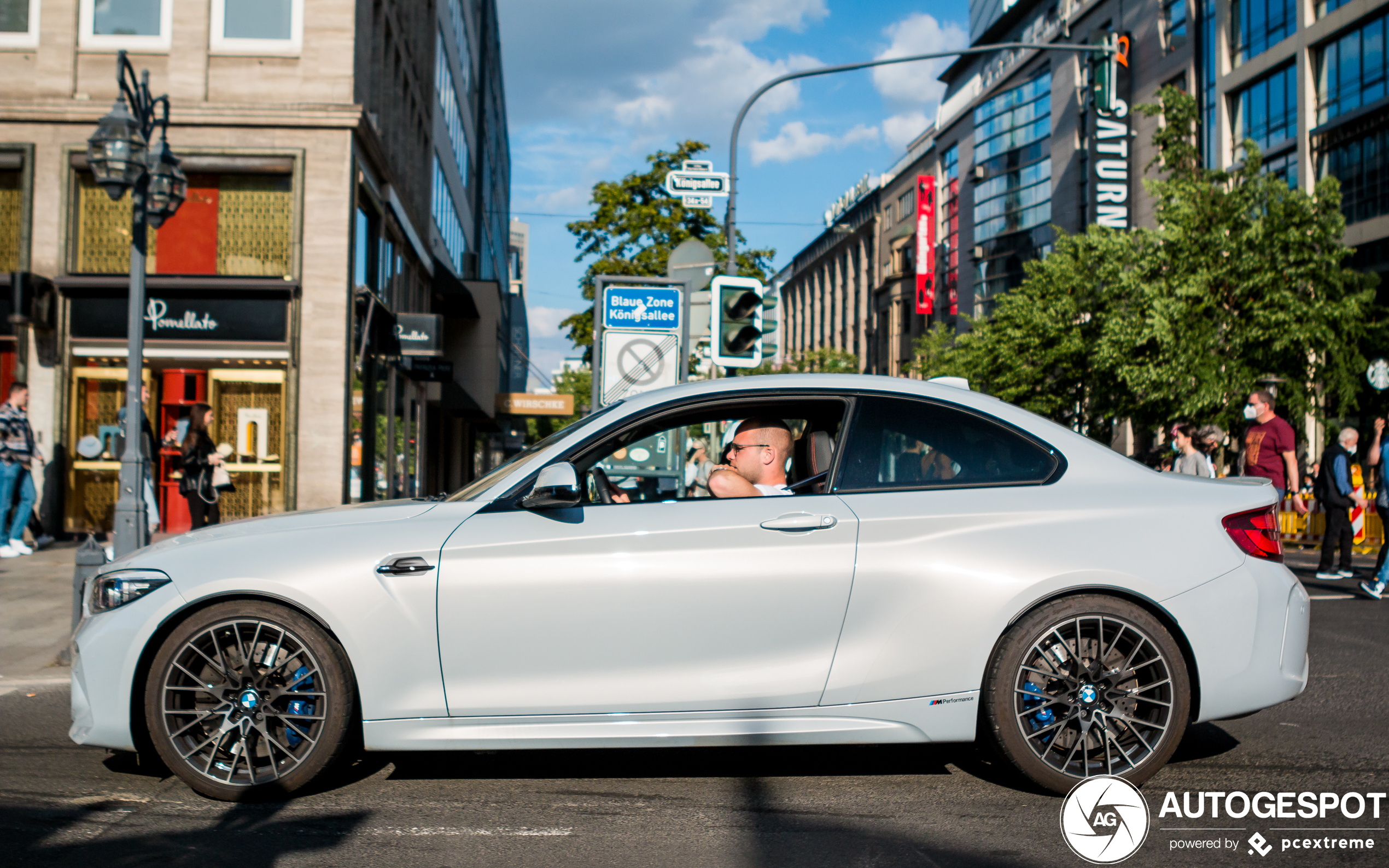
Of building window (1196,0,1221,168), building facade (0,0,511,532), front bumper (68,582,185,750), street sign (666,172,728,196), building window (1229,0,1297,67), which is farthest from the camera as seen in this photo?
building window (1196,0,1221,168)

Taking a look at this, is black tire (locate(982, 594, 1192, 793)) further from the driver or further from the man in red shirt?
the man in red shirt

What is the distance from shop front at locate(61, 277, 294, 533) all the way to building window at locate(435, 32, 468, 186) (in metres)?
13.8

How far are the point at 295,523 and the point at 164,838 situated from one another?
1.16m

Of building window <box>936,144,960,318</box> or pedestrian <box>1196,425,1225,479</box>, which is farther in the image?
building window <box>936,144,960,318</box>

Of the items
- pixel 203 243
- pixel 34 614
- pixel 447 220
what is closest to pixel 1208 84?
pixel 447 220

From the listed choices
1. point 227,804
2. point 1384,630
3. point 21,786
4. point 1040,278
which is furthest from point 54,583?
point 1040,278

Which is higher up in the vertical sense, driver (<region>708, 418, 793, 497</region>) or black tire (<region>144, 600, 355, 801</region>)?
driver (<region>708, 418, 793, 497</region>)

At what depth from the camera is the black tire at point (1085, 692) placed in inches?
158

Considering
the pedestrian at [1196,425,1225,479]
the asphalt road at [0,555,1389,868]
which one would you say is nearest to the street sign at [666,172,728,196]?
the pedestrian at [1196,425,1225,479]

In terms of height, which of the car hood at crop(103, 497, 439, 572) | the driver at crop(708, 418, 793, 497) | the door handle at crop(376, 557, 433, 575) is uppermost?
the driver at crop(708, 418, 793, 497)

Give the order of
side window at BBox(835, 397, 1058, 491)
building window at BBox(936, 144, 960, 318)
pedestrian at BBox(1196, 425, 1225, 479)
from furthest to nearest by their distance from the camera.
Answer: building window at BBox(936, 144, 960, 318) → pedestrian at BBox(1196, 425, 1225, 479) → side window at BBox(835, 397, 1058, 491)

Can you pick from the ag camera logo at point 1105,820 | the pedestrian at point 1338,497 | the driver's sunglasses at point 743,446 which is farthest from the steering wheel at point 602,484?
the pedestrian at point 1338,497

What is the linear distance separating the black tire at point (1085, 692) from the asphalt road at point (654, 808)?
0.69ft

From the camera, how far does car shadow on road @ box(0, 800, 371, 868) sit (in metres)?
3.38
